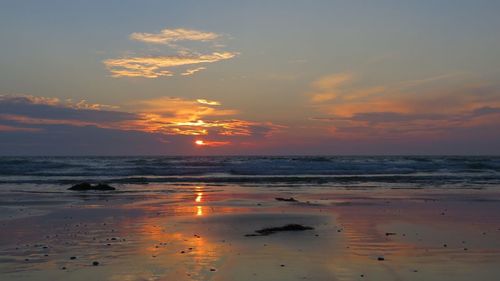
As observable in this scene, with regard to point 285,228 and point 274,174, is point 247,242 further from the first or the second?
point 274,174

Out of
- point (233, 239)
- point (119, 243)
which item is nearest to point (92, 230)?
point (119, 243)

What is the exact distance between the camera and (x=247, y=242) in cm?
1059

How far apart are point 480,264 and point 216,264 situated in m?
4.35

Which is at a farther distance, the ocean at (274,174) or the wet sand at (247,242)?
the ocean at (274,174)

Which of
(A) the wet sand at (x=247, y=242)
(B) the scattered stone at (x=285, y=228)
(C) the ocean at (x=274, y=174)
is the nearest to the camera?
(A) the wet sand at (x=247, y=242)

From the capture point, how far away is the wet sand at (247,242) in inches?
311

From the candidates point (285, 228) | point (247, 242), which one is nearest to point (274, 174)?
point (285, 228)

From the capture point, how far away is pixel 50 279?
7430mm

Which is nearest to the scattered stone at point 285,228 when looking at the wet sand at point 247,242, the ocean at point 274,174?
the wet sand at point 247,242

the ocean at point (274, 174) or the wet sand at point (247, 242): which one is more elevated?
the ocean at point (274, 174)

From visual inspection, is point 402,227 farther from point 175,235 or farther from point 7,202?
point 7,202


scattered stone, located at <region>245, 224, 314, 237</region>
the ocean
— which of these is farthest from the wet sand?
the ocean

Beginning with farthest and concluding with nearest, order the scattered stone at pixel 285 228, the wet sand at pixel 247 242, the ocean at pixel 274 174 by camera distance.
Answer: the ocean at pixel 274 174 → the scattered stone at pixel 285 228 → the wet sand at pixel 247 242

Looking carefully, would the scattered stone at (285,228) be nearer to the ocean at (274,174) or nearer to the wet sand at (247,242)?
the wet sand at (247,242)
